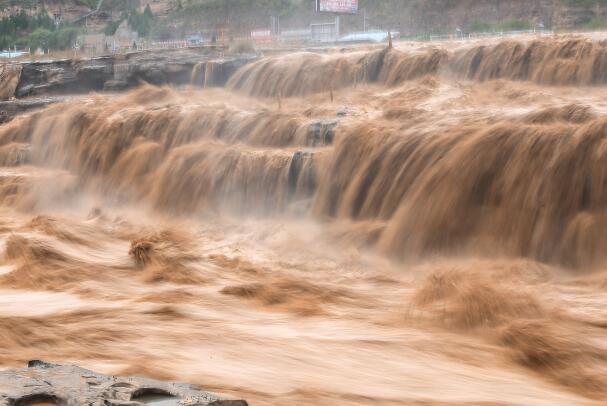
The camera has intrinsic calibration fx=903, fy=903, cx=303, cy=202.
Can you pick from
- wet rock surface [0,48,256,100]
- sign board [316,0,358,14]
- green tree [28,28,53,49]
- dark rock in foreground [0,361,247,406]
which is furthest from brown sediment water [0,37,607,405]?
green tree [28,28,53,49]

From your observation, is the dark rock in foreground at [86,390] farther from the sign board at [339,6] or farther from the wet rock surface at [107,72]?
the sign board at [339,6]

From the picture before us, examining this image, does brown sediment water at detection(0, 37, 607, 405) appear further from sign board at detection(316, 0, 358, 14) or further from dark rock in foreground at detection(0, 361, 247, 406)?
sign board at detection(316, 0, 358, 14)

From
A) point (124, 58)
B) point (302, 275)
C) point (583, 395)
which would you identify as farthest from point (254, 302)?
point (124, 58)

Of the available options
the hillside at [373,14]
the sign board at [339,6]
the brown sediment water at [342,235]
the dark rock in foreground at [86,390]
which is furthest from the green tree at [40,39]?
the dark rock in foreground at [86,390]

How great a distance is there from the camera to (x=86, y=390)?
401 centimetres

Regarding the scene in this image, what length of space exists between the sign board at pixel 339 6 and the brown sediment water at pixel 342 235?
25582 mm

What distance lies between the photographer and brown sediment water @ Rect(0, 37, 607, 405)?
528 centimetres

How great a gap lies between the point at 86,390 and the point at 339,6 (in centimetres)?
3751

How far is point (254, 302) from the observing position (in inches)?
277

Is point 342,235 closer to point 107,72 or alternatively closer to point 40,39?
point 107,72

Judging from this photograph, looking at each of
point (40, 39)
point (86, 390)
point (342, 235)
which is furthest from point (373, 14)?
point (86, 390)

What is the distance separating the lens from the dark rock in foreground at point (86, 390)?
390 centimetres

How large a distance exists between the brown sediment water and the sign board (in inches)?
1007

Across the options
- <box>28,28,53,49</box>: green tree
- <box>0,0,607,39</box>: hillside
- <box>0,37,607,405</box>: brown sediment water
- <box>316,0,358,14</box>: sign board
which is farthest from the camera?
<box>28,28,53,49</box>: green tree
